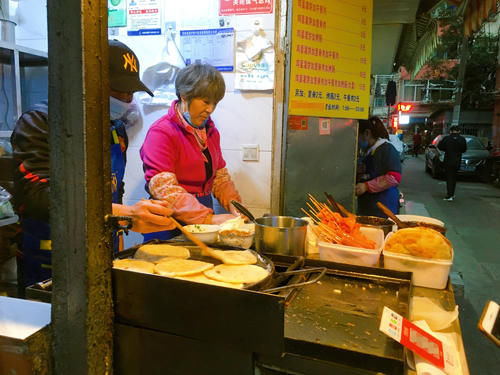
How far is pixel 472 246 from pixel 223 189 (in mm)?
5706

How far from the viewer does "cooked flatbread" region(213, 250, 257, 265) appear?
4.88 ft

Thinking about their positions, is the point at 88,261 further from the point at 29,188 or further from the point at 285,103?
the point at 285,103

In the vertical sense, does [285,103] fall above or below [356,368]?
above

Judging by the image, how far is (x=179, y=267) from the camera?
1.37 metres

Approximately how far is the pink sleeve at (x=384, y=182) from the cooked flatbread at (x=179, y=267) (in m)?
3.34

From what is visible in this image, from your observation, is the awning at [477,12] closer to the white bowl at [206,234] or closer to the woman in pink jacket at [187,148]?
the woman in pink jacket at [187,148]

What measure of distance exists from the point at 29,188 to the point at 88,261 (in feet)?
4.59

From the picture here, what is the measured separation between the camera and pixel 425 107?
3944 centimetres

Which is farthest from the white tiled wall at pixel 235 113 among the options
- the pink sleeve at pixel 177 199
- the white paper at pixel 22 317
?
the white paper at pixel 22 317

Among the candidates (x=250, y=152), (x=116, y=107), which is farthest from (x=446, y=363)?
(x=250, y=152)

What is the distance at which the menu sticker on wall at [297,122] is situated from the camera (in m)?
3.73

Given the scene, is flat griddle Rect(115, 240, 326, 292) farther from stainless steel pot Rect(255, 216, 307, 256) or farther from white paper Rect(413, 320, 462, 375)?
white paper Rect(413, 320, 462, 375)

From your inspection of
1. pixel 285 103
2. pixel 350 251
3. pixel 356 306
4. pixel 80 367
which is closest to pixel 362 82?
pixel 285 103

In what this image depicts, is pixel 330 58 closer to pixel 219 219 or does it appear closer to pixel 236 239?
pixel 219 219
